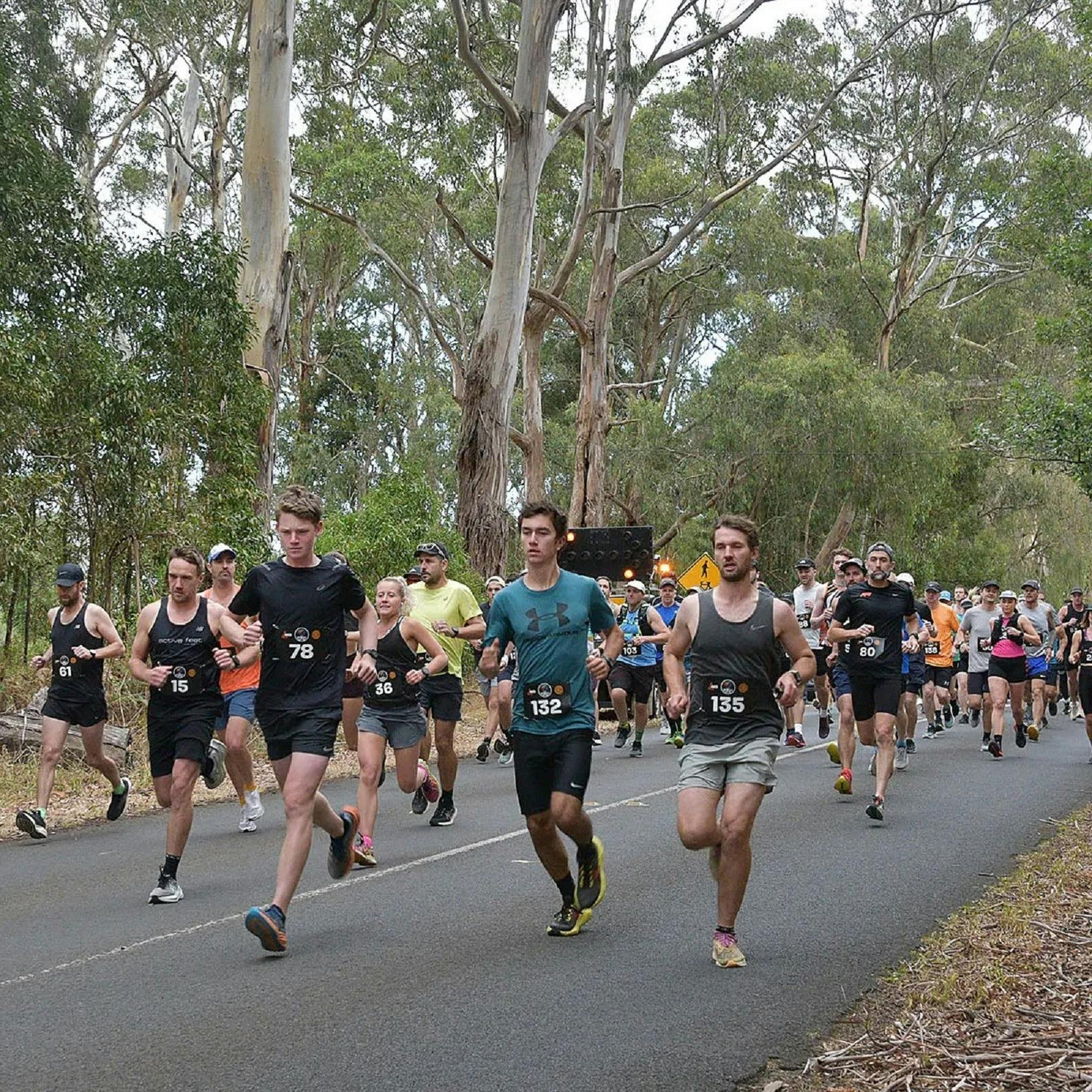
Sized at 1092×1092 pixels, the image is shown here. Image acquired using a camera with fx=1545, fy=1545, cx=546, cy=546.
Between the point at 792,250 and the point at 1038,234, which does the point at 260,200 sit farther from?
the point at 792,250

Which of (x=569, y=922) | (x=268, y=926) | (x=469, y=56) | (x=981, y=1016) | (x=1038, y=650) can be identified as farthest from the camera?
(x=469, y=56)

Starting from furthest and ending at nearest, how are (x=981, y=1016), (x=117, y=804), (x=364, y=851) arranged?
(x=117, y=804)
(x=364, y=851)
(x=981, y=1016)

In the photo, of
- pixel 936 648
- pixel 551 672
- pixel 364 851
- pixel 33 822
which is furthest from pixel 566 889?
pixel 936 648

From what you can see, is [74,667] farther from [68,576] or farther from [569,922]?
[569,922]

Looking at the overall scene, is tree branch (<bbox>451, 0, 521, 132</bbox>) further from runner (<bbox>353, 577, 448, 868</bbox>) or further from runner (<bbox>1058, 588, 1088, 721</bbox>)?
runner (<bbox>353, 577, 448, 868</bbox>)

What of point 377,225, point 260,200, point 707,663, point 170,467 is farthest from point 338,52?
point 707,663

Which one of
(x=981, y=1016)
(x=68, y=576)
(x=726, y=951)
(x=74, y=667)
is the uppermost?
(x=68, y=576)

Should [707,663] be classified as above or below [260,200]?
below

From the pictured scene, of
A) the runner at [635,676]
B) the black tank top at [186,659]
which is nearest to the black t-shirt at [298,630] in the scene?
the black tank top at [186,659]

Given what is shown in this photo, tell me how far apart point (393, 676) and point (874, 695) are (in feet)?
14.0

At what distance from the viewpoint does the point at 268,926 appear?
21.6 feet

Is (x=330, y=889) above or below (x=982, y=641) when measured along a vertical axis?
below

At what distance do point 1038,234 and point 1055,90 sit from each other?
26.1ft

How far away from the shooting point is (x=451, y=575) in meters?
24.3
